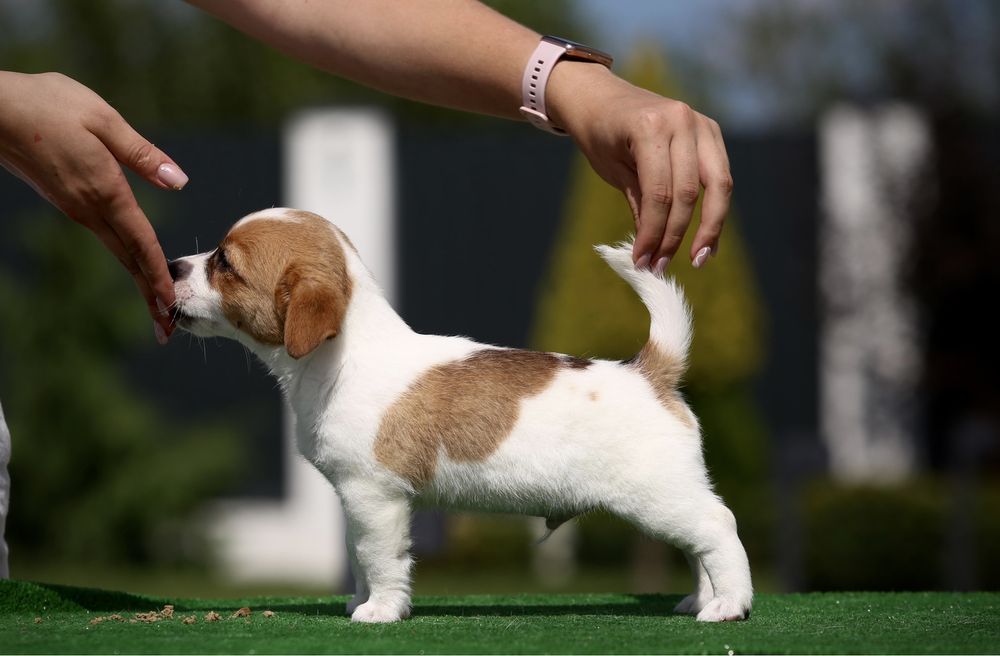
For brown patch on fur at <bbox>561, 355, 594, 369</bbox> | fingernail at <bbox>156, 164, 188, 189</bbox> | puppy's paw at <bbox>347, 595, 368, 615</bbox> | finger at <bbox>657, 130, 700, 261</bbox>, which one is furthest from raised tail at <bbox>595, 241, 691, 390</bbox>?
fingernail at <bbox>156, 164, 188, 189</bbox>

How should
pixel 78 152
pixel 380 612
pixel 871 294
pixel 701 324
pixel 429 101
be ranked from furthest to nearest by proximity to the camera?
1. pixel 871 294
2. pixel 701 324
3. pixel 429 101
4. pixel 380 612
5. pixel 78 152

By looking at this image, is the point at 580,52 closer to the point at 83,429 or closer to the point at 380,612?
the point at 380,612

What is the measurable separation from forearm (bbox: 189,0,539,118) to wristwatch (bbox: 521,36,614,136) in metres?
0.04

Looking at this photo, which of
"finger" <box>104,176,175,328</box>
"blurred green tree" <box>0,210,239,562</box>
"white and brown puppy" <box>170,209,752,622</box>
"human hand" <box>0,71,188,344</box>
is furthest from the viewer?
"blurred green tree" <box>0,210,239,562</box>

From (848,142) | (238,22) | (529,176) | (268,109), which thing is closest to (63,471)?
(529,176)

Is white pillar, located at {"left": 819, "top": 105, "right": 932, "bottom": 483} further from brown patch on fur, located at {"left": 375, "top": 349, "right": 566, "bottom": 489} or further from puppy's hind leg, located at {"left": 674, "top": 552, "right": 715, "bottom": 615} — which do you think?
brown patch on fur, located at {"left": 375, "top": 349, "right": 566, "bottom": 489}

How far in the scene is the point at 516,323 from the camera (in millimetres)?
14875

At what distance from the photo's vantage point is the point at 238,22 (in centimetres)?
471

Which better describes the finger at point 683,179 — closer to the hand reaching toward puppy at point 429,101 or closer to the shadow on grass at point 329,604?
the hand reaching toward puppy at point 429,101

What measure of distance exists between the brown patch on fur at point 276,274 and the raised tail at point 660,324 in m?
0.84

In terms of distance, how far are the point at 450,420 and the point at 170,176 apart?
1.09m

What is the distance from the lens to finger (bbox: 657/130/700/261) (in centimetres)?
357

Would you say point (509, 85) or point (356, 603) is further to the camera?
point (356, 603)

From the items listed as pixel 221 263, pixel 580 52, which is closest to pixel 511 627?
pixel 221 263
